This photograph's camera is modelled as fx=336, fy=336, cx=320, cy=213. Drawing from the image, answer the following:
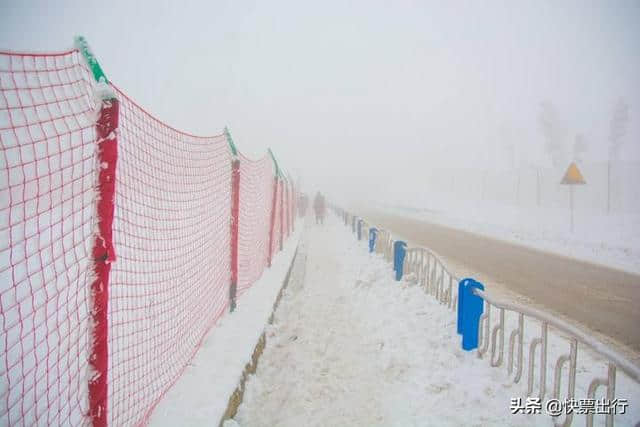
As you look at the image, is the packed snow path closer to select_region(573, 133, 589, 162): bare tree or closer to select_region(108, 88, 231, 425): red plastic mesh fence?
select_region(108, 88, 231, 425): red plastic mesh fence

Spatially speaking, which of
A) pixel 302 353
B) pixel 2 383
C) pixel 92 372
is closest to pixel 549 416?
pixel 302 353

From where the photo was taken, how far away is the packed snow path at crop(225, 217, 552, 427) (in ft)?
10.7

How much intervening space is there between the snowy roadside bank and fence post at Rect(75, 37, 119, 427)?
0.88 m

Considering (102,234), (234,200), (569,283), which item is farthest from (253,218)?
(569,283)

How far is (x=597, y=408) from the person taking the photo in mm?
2918

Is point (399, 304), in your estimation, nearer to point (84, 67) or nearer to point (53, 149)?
point (84, 67)

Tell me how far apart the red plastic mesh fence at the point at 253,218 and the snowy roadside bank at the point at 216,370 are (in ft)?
3.03

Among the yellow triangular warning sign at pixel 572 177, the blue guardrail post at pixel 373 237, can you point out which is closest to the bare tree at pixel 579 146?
the yellow triangular warning sign at pixel 572 177

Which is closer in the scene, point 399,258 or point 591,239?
point 399,258

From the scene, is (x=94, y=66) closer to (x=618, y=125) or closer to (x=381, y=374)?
(x=381, y=374)

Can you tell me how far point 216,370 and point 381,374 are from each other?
1926 mm

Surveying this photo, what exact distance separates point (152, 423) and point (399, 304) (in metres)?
4.28

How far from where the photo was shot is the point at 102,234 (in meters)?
2.03

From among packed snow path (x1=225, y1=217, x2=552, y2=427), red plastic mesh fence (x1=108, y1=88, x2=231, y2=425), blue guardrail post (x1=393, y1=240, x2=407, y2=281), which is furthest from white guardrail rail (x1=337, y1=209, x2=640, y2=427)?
red plastic mesh fence (x1=108, y1=88, x2=231, y2=425)
